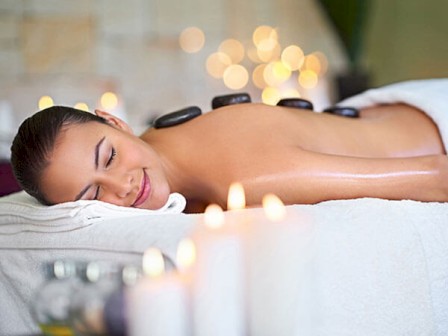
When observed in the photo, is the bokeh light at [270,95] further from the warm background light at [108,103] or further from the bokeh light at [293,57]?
the warm background light at [108,103]

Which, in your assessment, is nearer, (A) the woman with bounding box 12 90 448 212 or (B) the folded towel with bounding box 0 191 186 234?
(B) the folded towel with bounding box 0 191 186 234

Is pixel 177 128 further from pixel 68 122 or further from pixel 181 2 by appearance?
pixel 181 2

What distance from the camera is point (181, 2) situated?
13.6ft

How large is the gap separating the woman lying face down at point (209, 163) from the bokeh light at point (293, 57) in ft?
9.26

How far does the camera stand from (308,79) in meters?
4.11

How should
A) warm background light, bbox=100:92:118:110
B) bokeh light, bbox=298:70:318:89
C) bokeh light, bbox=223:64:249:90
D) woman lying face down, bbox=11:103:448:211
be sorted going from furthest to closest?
bokeh light, bbox=223:64:249:90
bokeh light, bbox=298:70:318:89
warm background light, bbox=100:92:118:110
woman lying face down, bbox=11:103:448:211

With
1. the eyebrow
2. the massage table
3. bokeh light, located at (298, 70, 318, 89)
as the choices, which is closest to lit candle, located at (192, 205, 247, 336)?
the massage table

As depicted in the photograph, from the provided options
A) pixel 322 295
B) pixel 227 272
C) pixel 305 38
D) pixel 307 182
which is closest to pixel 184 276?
pixel 227 272

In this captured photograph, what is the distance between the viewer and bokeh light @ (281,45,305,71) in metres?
4.39

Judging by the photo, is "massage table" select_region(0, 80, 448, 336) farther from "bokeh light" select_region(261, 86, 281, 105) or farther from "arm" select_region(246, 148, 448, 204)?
"bokeh light" select_region(261, 86, 281, 105)

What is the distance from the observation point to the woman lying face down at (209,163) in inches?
53.9

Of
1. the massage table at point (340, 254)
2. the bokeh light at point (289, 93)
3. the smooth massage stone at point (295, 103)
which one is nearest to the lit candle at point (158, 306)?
the massage table at point (340, 254)

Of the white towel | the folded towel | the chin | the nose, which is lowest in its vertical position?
the chin

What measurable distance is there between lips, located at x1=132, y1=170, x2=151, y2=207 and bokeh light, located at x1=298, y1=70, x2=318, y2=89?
2.66 metres
